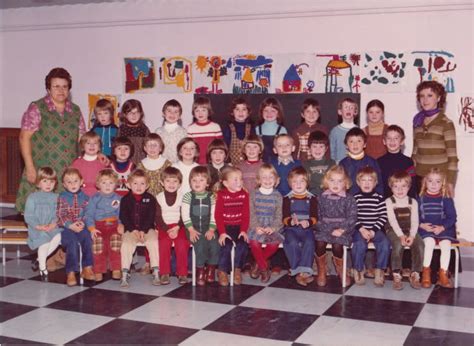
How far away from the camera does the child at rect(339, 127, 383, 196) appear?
15.4 ft

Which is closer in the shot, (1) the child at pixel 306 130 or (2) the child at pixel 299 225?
(2) the child at pixel 299 225

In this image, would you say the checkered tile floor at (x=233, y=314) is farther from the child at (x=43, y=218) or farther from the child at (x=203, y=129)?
the child at (x=203, y=129)

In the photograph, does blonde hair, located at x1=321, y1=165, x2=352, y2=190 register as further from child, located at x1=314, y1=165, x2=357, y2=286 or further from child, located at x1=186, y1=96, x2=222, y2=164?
child, located at x1=186, y1=96, x2=222, y2=164

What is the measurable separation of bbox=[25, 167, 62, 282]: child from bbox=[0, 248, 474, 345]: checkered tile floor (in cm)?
23

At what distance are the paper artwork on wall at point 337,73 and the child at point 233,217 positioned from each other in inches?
82.9

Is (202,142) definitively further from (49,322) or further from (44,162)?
(49,322)

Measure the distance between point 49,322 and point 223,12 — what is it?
4130 mm

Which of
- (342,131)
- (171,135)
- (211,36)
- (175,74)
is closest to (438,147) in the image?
(342,131)

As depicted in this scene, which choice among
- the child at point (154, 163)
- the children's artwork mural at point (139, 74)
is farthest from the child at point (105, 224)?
the children's artwork mural at point (139, 74)

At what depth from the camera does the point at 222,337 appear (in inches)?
129

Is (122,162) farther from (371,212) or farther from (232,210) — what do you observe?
(371,212)

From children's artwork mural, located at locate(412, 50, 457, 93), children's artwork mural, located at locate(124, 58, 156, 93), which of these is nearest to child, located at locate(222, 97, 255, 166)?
children's artwork mural, located at locate(412, 50, 457, 93)

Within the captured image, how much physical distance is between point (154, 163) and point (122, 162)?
0.27 m

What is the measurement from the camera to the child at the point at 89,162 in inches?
187
